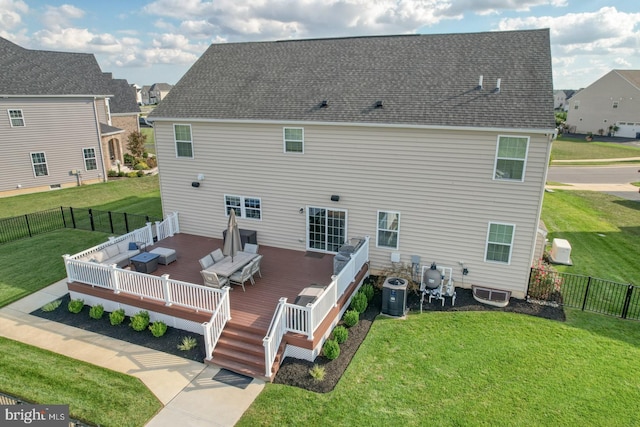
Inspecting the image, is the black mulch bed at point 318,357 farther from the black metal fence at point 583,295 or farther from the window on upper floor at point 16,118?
the window on upper floor at point 16,118

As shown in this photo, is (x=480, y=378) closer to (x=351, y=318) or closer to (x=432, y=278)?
(x=351, y=318)

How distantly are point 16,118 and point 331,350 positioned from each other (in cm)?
2621

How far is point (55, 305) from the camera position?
12.0 m

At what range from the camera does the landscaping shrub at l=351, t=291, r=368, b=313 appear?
1168 cm

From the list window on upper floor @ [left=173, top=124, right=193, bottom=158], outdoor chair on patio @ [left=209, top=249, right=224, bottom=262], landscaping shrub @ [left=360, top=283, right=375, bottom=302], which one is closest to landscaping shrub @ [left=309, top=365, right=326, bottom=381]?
landscaping shrub @ [left=360, top=283, right=375, bottom=302]

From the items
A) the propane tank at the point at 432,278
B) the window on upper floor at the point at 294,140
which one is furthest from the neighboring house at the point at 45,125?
the propane tank at the point at 432,278

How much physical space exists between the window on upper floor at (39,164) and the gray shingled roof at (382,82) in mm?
15684

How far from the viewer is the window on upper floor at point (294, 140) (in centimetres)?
1390

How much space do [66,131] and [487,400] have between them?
29647 mm

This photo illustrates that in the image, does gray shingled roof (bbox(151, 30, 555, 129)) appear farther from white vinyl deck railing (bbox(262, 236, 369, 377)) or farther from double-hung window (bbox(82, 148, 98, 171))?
double-hung window (bbox(82, 148, 98, 171))

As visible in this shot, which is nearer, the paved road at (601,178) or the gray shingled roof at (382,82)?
the gray shingled roof at (382,82)

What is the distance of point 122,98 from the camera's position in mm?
40844

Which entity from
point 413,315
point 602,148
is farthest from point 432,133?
point 602,148

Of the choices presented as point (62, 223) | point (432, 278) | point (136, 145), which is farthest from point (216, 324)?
point (136, 145)
